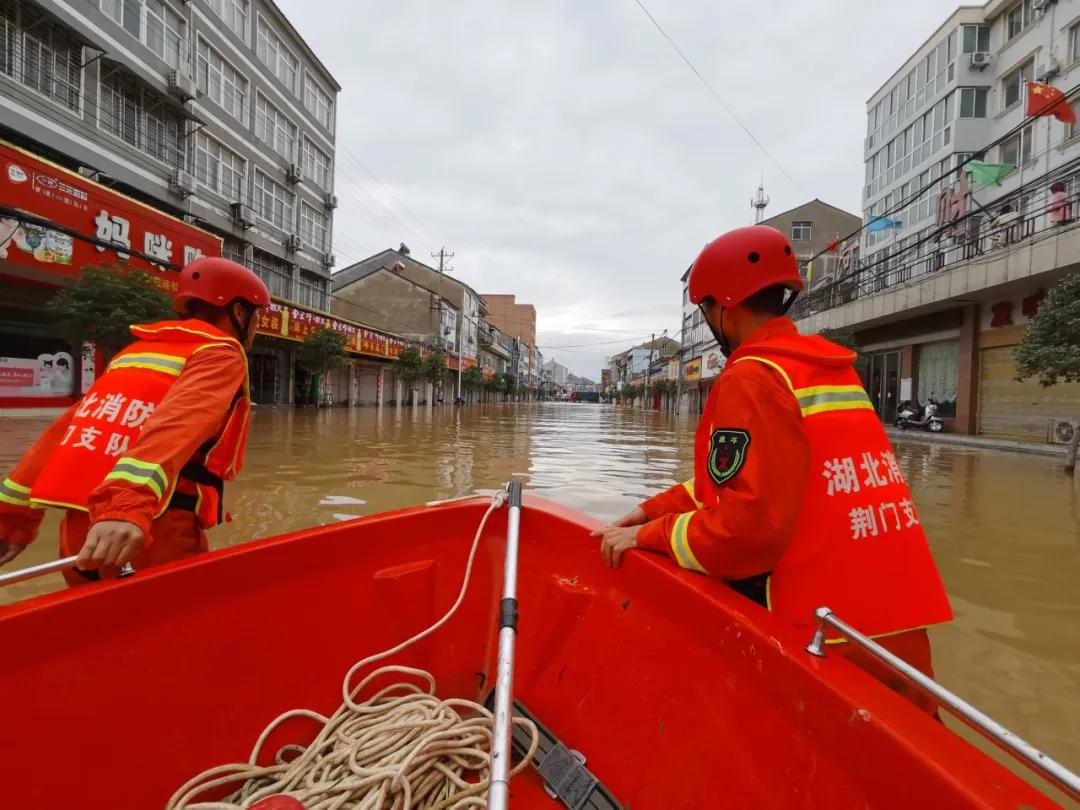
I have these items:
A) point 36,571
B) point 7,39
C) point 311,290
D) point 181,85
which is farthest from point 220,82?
point 36,571

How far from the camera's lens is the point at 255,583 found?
1.58 metres

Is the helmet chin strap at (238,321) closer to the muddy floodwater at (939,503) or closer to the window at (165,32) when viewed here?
the muddy floodwater at (939,503)

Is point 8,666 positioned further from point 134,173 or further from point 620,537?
point 134,173

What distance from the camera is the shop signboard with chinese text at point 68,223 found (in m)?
10.3

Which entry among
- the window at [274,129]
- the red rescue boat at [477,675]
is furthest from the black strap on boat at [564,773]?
the window at [274,129]

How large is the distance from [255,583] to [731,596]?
1308mm

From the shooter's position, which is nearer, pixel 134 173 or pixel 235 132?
pixel 134 173

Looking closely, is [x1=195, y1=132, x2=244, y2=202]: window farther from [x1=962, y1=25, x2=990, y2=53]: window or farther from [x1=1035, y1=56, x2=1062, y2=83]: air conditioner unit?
[x1=962, y1=25, x2=990, y2=53]: window

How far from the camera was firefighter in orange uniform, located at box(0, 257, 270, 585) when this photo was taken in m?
1.29

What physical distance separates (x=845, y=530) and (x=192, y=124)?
22.4 meters

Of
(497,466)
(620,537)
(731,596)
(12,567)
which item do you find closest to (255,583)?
(620,537)

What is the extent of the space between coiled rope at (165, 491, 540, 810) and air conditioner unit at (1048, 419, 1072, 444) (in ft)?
50.1

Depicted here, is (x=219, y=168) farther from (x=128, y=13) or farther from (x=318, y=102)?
(x=318, y=102)

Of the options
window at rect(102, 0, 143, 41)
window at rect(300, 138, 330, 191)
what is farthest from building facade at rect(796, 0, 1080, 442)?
A: window at rect(300, 138, 330, 191)
